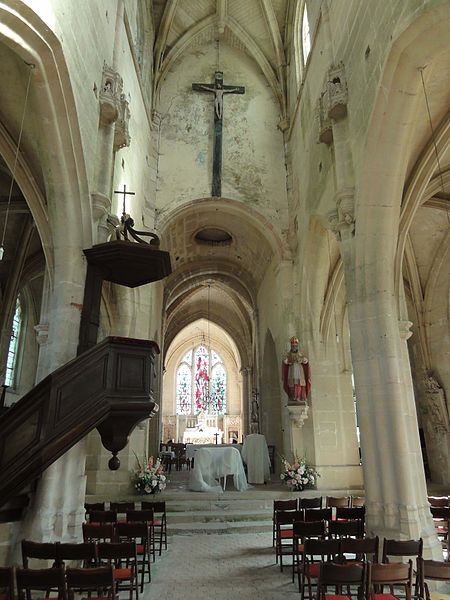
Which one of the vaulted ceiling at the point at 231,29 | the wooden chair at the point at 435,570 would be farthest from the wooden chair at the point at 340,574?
the vaulted ceiling at the point at 231,29

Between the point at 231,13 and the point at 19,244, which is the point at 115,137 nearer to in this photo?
the point at 19,244

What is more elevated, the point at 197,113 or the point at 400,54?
the point at 197,113

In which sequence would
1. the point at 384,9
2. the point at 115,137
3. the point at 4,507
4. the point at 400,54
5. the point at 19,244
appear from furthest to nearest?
1. the point at 19,244
2. the point at 115,137
3. the point at 384,9
4. the point at 400,54
5. the point at 4,507

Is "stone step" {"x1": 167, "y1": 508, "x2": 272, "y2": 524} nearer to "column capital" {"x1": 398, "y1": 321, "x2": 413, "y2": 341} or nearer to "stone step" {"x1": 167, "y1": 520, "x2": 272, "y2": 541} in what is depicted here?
"stone step" {"x1": 167, "y1": 520, "x2": 272, "y2": 541}

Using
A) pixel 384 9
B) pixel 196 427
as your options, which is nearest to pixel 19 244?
pixel 384 9

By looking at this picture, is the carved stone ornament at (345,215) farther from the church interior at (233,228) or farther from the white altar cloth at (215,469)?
the white altar cloth at (215,469)

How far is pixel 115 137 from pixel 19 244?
5.24 m

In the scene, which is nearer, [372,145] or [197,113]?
[372,145]

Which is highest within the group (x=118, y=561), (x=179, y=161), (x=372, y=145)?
(x=179, y=161)

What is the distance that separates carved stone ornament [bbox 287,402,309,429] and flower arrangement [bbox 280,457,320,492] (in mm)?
1120

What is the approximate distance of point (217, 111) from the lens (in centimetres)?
1593

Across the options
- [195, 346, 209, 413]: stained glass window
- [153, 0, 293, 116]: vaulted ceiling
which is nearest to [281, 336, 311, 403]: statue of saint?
[153, 0, 293, 116]: vaulted ceiling

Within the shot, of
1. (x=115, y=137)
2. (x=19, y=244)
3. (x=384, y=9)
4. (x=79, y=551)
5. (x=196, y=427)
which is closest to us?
(x=79, y=551)

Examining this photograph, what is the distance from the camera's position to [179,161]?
15727 mm
